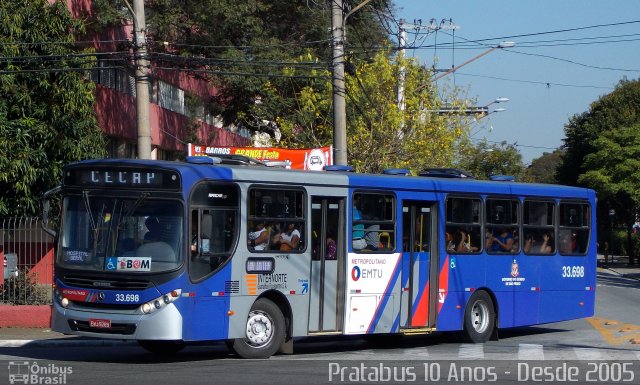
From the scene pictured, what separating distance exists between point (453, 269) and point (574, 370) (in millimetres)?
4053

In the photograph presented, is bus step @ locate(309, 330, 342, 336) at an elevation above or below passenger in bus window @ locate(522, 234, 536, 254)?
below

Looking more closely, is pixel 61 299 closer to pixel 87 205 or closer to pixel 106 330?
pixel 106 330

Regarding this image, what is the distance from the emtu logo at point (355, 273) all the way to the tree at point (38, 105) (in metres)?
8.05

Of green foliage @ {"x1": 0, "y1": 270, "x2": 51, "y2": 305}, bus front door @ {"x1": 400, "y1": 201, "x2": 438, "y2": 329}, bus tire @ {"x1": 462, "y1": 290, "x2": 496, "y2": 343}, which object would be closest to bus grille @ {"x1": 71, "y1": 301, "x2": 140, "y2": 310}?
bus front door @ {"x1": 400, "y1": 201, "x2": 438, "y2": 329}

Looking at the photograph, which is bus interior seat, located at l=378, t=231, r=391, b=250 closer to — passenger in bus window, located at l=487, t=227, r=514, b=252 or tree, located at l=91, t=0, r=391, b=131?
passenger in bus window, located at l=487, t=227, r=514, b=252

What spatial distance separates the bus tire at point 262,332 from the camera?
567 inches

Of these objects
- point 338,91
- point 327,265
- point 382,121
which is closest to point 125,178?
point 327,265

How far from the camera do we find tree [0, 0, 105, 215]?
2053 cm

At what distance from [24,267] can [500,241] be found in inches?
369

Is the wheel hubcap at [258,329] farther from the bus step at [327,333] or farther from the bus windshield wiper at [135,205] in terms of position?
the bus windshield wiper at [135,205]

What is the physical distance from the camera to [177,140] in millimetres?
34750

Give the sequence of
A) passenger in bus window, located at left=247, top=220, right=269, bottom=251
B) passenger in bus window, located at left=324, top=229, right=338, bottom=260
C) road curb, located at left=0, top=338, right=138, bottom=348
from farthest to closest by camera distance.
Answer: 1. road curb, located at left=0, top=338, right=138, bottom=348
2. passenger in bus window, located at left=324, top=229, right=338, bottom=260
3. passenger in bus window, located at left=247, top=220, right=269, bottom=251

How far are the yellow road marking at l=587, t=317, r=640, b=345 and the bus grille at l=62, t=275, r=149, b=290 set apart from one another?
349 inches

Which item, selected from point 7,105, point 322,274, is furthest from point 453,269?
point 7,105
